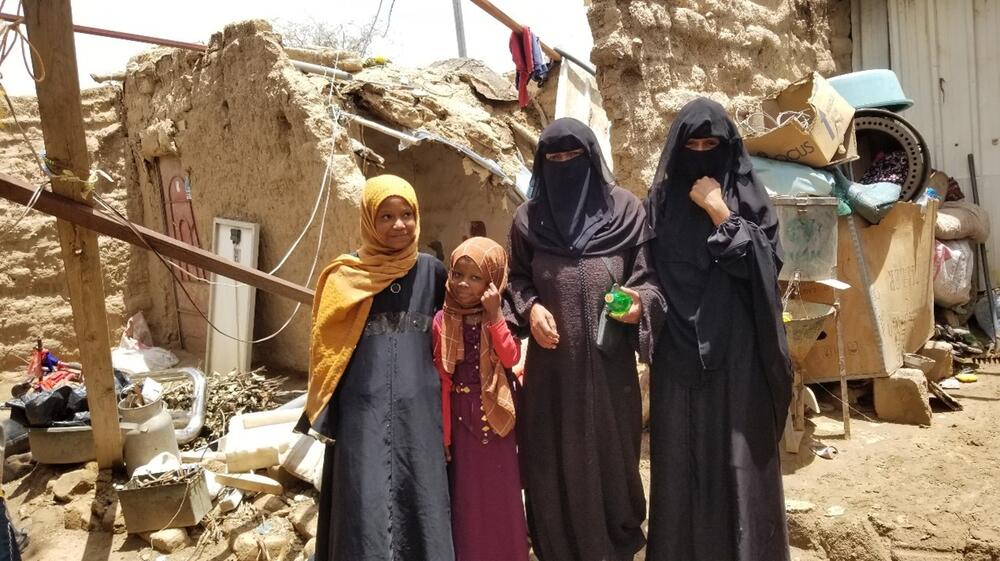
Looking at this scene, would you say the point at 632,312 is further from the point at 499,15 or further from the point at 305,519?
the point at 499,15

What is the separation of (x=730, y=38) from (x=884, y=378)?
2481mm

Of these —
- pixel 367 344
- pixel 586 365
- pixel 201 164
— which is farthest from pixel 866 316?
pixel 201 164

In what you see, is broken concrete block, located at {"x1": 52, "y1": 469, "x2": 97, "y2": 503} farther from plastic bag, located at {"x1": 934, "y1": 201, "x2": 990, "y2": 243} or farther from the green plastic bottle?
plastic bag, located at {"x1": 934, "y1": 201, "x2": 990, "y2": 243}

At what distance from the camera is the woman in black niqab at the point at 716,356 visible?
2.05 meters

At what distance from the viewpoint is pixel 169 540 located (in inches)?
127

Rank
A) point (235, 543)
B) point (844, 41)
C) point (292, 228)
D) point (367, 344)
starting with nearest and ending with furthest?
1. point (367, 344)
2. point (235, 543)
3. point (292, 228)
4. point (844, 41)

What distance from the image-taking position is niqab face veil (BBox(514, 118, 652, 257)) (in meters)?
2.14

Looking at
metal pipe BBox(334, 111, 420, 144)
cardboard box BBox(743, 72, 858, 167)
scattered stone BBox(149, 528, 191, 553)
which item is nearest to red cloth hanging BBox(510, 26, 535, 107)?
metal pipe BBox(334, 111, 420, 144)

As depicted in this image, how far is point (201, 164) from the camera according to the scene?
5.79 m

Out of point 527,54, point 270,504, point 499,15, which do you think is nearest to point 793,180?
point 527,54

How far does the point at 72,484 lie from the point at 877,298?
4.96 meters

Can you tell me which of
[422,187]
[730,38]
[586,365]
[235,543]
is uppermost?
[730,38]

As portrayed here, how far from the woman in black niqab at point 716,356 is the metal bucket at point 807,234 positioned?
1654 millimetres

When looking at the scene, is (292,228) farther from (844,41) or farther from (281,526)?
(844,41)
